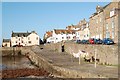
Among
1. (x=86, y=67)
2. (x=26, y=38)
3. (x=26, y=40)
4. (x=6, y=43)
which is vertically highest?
(x=26, y=38)

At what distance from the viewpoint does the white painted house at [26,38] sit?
101125 millimetres

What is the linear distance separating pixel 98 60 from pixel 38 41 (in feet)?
241

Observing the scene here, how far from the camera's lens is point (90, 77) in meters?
19.8

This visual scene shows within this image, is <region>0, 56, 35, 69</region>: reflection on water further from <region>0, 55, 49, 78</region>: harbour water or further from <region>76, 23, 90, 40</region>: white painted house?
<region>76, 23, 90, 40</region>: white painted house

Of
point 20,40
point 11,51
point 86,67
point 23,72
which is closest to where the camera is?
point 86,67

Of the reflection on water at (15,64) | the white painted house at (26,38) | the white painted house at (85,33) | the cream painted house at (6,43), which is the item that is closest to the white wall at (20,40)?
the white painted house at (26,38)

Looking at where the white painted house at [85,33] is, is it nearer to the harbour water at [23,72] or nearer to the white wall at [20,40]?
the white wall at [20,40]

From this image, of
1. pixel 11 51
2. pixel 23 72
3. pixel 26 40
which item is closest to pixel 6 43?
pixel 26 40

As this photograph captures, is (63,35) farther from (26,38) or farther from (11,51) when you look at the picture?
(11,51)

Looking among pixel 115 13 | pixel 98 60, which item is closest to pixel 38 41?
pixel 115 13

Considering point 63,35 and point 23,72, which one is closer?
point 23,72

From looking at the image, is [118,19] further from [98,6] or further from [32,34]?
[32,34]

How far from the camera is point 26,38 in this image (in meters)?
103

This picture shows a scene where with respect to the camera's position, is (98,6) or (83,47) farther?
(98,6)
